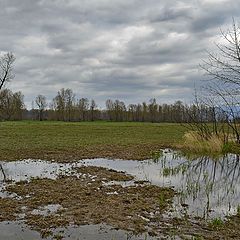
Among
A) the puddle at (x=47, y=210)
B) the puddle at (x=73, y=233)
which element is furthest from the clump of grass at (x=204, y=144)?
the puddle at (x=73, y=233)

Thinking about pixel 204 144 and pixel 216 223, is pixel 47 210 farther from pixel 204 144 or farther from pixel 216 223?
pixel 204 144

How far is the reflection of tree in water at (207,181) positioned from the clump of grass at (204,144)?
1902 millimetres

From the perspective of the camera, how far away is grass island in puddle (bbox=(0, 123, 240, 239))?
7789 mm

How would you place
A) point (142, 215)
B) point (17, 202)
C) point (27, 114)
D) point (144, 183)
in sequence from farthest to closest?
1. point (27, 114)
2. point (144, 183)
3. point (17, 202)
4. point (142, 215)

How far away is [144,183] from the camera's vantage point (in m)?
13.3

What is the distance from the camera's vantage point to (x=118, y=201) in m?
10.3

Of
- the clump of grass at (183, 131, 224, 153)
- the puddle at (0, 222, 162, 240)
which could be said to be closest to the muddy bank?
the puddle at (0, 222, 162, 240)

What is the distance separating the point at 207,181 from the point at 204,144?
34.2 ft

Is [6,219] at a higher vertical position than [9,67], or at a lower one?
lower

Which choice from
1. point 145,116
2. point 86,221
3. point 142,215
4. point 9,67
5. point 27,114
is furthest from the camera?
point 145,116

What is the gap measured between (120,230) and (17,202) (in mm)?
3558

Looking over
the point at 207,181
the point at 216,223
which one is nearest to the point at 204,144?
the point at 207,181

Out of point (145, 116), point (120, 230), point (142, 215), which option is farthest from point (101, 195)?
point (145, 116)

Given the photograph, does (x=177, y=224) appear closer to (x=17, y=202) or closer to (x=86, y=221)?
(x=86, y=221)
